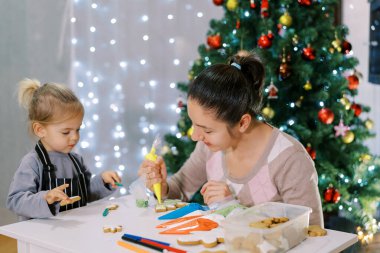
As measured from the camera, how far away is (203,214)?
1511 millimetres

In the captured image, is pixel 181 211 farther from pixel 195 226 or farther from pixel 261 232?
pixel 261 232

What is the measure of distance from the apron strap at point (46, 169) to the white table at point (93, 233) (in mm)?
239

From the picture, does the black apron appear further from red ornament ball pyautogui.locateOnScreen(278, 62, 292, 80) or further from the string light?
the string light

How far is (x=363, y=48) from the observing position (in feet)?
12.0

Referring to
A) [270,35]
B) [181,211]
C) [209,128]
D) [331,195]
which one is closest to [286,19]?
[270,35]

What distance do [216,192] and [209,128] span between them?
20cm

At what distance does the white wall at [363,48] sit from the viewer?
11.9 ft

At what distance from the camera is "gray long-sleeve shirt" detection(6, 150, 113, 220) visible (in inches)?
61.8

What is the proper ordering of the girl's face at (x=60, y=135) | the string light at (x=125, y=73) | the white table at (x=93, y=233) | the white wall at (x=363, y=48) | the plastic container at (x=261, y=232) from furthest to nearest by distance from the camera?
the white wall at (x=363, y=48), the string light at (x=125, y=73), the girl's face at (x=60, y=135), the white table at (x=93, y=233), the plastic container at (x=261, y=232)

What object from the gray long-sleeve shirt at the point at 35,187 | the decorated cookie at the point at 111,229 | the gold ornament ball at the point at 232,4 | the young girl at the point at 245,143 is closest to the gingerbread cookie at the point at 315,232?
the young girl at the point at 245,143

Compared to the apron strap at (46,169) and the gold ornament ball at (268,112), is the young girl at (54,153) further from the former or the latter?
the gold ornament ball at (268,112)

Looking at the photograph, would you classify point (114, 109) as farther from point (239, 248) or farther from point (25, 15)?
point (239, 248)

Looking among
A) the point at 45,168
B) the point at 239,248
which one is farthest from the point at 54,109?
the point at 239,248

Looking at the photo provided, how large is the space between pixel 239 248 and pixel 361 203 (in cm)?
208
